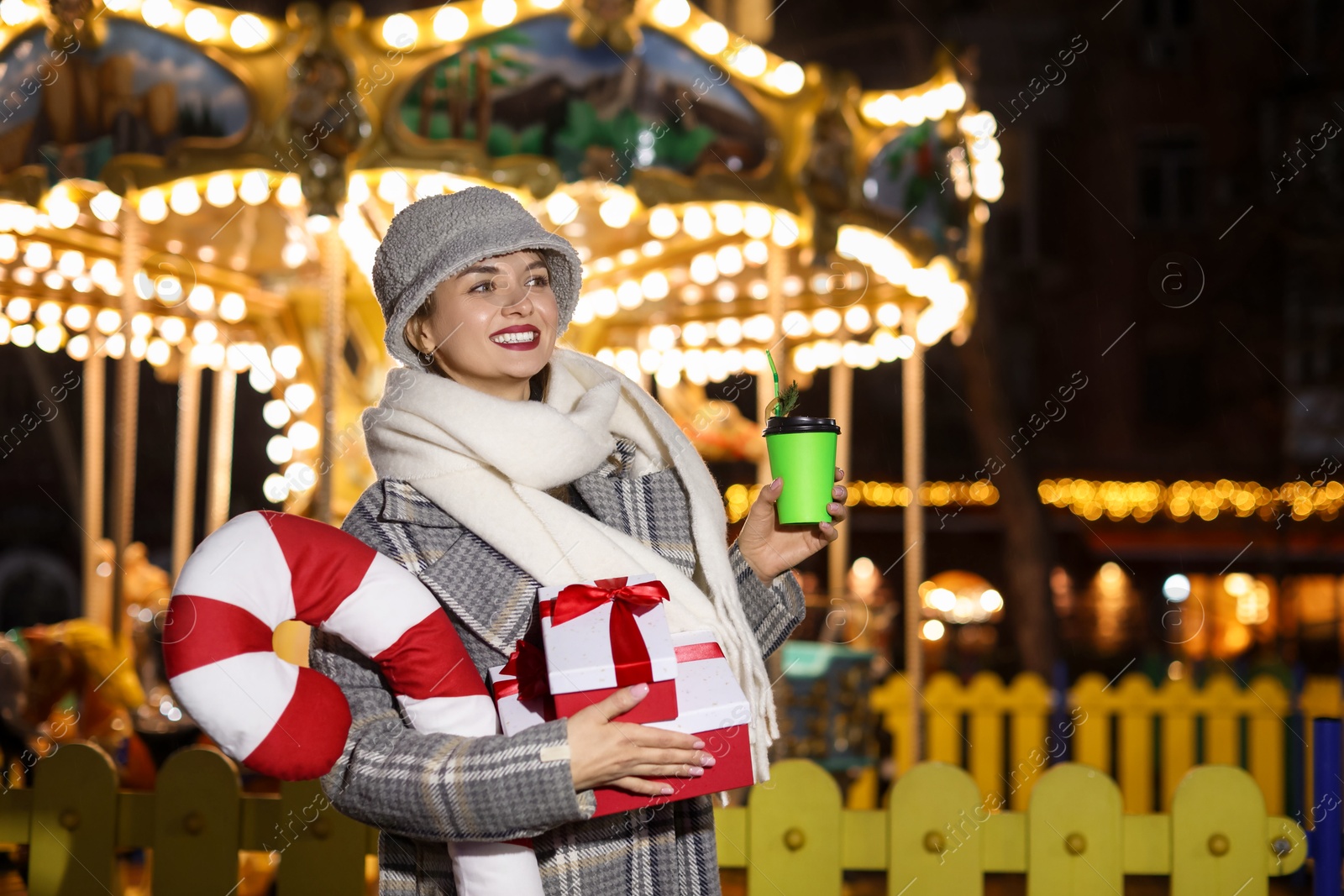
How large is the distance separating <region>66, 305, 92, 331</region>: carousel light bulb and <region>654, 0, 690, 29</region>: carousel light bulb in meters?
4.39

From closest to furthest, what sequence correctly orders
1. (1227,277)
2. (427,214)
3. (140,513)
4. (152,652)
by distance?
(427,214) → (152,652) → (1227,277) → (140,513)

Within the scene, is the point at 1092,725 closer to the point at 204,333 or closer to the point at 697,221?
the point at 697,221

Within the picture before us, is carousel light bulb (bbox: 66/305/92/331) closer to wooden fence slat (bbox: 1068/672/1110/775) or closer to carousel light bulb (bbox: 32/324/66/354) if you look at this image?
carousel light bulb (bbox: 32/324/66/354)

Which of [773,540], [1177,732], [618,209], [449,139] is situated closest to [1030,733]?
[1177,732]

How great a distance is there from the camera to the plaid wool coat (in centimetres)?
140

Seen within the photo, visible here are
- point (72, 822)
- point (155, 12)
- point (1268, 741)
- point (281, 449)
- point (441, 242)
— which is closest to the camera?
point (441, 242)

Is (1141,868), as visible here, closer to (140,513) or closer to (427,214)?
(427,214)

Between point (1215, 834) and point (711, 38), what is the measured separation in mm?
3228

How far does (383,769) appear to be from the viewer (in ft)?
4.70

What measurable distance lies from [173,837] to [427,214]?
190cm

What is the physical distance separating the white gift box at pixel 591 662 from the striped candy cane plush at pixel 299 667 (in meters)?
0.14

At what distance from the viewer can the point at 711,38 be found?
4.61m

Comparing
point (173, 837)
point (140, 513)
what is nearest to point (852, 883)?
point (173, 837)

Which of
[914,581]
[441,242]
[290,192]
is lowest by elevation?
[441,242]
